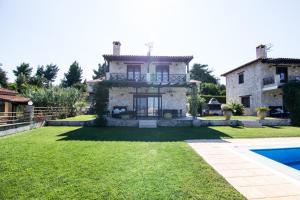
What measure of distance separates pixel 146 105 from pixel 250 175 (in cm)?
1495

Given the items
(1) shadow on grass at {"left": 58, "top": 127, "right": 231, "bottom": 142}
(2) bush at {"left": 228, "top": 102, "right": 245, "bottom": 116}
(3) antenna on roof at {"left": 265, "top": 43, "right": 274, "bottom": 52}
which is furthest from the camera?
(3) antenna on roof at {"left": 265, "top": 43, "right": 274, "bottom": 52}

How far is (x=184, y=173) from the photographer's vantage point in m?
4.88

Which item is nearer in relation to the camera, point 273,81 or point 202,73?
point 273,81

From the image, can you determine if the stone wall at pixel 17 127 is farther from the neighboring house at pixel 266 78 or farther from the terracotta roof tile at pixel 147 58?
the neighboring house at pixel 266 78

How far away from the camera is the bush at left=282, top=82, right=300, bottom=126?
1545 cm

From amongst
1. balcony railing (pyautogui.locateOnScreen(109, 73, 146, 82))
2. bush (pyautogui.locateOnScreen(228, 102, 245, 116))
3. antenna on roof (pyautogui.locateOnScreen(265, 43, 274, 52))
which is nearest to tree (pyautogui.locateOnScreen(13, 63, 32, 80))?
balcony railing (pyautogui.locateOnScreen(109, 73, 146, 82))

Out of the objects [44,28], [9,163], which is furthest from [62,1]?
[9,163]

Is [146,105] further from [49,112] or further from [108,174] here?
[108,174]

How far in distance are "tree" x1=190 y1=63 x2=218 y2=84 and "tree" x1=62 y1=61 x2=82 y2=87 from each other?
105ft

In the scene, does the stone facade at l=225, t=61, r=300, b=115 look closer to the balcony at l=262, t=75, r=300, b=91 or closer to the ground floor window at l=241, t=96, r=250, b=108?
the balcony at l=262, t=75, r=300, b=91

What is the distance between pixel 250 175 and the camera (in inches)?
187

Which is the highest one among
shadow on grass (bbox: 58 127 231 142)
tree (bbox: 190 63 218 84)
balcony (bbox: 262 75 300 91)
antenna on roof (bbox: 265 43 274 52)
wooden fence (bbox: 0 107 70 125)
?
tree (bbox: 190 63 218 84)

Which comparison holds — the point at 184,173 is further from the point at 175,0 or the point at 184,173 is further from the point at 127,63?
the point at 127,63

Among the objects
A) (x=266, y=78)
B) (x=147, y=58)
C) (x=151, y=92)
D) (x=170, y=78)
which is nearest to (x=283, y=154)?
(x=170, y=78)
